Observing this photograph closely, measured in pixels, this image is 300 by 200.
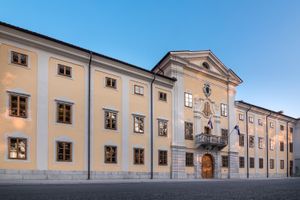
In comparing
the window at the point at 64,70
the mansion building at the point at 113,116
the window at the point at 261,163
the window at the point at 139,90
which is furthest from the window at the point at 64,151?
the window at the point at 261,163

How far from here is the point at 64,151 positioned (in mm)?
24641

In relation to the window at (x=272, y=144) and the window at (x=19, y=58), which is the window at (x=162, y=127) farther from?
the window at (x=272, y=144)

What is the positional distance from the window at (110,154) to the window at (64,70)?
Answer: 6970 millimetres

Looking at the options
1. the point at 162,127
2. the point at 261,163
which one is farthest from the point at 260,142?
the point at 162,127

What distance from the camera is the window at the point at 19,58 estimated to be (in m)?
22.8

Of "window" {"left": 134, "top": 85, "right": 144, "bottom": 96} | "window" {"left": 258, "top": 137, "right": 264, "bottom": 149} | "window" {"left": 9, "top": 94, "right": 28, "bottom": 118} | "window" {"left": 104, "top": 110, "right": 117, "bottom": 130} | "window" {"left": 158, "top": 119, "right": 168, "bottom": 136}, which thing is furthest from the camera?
"window" {"left": 258, "top": 137, "right": 264, "bottom": 149}

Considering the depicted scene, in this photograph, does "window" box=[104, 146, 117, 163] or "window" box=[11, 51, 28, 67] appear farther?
"window" box=[104, 146, 117, 163]

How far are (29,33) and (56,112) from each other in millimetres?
6146

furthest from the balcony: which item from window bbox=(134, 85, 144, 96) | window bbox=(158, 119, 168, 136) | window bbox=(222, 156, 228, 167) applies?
window bbox=(134, 85, 144, 96)

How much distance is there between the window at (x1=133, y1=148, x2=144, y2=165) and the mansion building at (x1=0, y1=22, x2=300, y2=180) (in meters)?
0.09

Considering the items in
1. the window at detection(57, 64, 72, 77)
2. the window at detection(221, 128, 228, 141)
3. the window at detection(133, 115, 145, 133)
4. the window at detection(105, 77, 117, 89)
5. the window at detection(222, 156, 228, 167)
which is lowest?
the window at detection(222, 156, 228, 167)

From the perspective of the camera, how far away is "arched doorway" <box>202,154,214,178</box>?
119ft

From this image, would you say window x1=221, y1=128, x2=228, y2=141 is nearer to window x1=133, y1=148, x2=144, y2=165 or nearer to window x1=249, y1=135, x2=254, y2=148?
window x1=249, y1=135, x2=254, y2=148

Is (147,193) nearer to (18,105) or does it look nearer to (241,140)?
(18,105)
